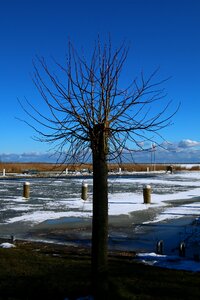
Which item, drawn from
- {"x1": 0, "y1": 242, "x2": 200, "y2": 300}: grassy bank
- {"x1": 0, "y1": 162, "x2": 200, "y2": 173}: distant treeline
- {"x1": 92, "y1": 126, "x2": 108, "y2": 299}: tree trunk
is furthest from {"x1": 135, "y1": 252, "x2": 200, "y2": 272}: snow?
{"x1": 92, "y1": 126, "x2": 108, "y2": 299}: tree trunk

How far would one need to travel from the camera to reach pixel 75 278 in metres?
7.33

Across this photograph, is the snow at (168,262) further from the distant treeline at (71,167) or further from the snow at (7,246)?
the snow at (7,246)

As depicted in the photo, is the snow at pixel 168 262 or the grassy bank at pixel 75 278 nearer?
the grassy bank at pixel 75 278

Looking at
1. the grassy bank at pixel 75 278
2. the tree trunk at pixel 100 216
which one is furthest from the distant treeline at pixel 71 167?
the grassy bank at pixel 75 278

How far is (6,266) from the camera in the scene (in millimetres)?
8281

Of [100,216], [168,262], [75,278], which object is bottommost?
[168,262]

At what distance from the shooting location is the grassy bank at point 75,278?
6.48 m

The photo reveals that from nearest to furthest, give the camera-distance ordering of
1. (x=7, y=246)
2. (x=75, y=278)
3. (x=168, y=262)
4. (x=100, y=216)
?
(x=100, y=216), (x=75, y=278), (x=168, y=262), (x=7, y=246)

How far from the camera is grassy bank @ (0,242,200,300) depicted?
6.48 metres

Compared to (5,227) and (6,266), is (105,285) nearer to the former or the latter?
(6,266)

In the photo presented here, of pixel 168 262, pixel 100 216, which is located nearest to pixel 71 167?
pixel 100 216

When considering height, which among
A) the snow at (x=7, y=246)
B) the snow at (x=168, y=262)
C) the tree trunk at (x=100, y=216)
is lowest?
the snow at (x=168, y=262)

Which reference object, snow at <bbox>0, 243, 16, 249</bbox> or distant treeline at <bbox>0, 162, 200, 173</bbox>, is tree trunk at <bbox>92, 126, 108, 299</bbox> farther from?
snow at <bbox>0, 243, 16, 249</bbox>

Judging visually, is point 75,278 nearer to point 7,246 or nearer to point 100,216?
point 100,216
